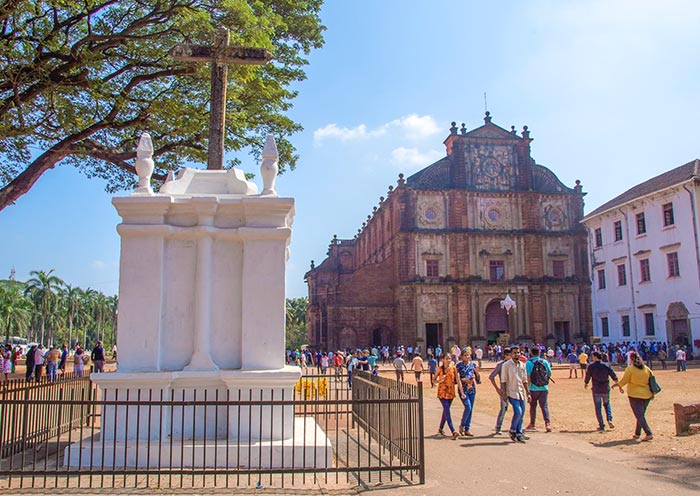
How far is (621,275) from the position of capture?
3766cm

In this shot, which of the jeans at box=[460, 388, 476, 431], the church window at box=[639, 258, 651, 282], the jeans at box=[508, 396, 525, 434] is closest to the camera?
the jeans at box=[508, 396, 525, 434]

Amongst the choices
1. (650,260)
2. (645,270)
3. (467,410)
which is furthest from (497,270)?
(467,410)

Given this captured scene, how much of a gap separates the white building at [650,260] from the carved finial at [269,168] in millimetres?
29627

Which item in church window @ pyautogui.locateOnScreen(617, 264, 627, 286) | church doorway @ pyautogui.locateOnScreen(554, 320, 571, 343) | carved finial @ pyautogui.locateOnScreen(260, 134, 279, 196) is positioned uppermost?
church window @ pyautogui.locateOnScreen(617, 264, 627, 286)

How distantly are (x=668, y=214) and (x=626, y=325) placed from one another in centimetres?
778

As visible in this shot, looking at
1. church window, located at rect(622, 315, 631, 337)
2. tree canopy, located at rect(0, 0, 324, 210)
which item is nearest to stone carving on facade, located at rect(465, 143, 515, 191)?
church window, located at rect(622, 315, 631, 337)

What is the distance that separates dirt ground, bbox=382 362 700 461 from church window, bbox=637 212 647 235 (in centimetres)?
1540

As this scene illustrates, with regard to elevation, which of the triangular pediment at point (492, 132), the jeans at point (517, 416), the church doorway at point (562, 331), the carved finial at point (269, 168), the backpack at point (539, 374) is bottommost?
the jeans at point (517, 416)

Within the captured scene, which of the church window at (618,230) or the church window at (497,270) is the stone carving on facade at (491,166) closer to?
the church window at (497,270)

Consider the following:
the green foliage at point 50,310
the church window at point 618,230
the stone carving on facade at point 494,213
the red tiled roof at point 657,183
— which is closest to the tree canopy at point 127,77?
the red tiled roof at point 657,183

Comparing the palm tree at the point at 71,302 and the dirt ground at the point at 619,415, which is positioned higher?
the palm tree at the point at 71,302

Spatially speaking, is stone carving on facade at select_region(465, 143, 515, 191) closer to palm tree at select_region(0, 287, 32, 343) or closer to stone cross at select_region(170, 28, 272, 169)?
stone cross at select_region(170, 28, 272, 169)

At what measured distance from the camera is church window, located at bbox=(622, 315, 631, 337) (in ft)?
121

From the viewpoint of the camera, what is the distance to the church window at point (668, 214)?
32.8m
